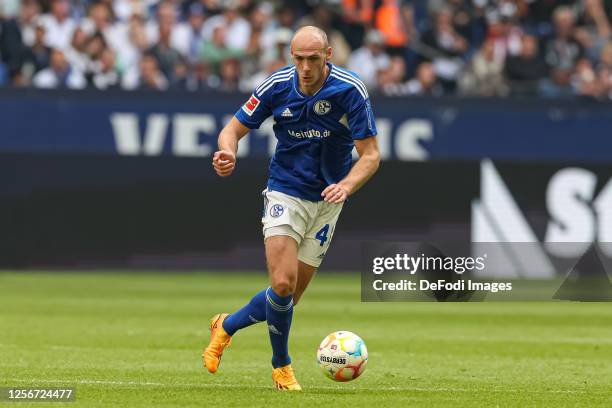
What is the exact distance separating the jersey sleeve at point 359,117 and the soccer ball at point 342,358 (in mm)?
1491

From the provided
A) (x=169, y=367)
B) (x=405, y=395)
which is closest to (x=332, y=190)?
(x=405, y=395)

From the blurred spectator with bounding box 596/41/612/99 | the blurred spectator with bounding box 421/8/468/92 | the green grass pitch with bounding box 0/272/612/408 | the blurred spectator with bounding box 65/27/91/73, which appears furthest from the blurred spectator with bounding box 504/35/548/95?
the blurred spectator with bounding box 65/27/91/73

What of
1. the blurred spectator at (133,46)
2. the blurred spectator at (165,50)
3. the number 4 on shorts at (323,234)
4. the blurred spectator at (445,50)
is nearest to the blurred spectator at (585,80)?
the blurred spectator at (445,50)

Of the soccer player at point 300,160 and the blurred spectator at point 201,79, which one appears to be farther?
the blurred spectator at point 201,79

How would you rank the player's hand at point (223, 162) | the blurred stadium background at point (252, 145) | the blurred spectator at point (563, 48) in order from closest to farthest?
the player's hand at point (223, 162)
the blurred stadium background at point (252, 145)
the blurred spectator at point (563, 48)

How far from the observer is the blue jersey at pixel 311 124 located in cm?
993

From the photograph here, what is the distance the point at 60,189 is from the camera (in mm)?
21359

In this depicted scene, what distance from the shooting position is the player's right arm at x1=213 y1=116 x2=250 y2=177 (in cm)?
968

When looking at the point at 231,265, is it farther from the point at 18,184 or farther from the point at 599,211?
the point at 599,211

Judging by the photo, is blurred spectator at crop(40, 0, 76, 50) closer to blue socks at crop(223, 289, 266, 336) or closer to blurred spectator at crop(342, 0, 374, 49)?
blurred spectator at crop(342, 0, 374, 49)

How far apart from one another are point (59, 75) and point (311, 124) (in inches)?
522

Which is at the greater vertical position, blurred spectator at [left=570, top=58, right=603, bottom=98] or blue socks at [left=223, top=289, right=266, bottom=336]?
blue socks at [left=223, top=289, right=266, bottom=336]

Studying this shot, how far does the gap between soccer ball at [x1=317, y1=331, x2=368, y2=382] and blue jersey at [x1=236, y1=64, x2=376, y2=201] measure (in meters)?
1.07

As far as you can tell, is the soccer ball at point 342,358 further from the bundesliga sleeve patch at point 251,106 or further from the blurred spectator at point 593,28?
the blurred spectator at point 593,28
